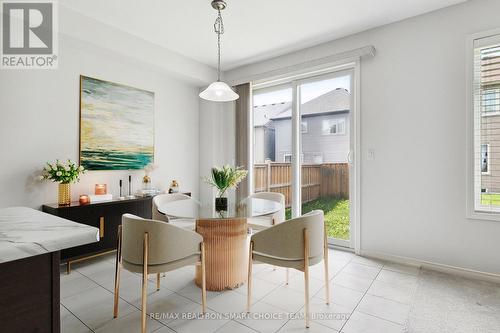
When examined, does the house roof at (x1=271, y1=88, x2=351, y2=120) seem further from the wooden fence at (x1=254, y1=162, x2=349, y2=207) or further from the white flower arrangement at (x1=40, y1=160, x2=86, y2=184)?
the white flower arrangement at (x1=40, y1=160, x2=86, y2=184)

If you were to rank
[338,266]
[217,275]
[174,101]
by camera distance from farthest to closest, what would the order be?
[174,101] < [338,266] < [217,275]

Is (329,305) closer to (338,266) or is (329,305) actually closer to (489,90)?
(338,266)

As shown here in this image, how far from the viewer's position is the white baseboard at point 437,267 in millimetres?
2492

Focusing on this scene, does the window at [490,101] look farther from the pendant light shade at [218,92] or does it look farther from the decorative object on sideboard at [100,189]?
the decorative object on sideboard at [100,189]

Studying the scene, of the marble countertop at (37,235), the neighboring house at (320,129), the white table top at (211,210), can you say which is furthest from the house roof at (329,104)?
the marble countertop at (37,235)

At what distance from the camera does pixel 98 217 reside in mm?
2898

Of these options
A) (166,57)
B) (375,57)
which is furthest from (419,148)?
(166,57)

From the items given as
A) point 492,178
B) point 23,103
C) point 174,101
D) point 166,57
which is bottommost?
point 492,178

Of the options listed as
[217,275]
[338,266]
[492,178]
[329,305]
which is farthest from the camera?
[338,266]

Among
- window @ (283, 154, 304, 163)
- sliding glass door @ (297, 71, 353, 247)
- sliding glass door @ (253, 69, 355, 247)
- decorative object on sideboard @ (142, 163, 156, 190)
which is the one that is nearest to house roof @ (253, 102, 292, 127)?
sliding glass door @ (253, 69, 355, 247)

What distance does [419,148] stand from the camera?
2830 millimetres

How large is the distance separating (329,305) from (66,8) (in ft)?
12.5

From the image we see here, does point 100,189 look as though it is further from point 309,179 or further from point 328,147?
point 328,147

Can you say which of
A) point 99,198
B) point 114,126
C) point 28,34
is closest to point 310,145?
point 114,126
